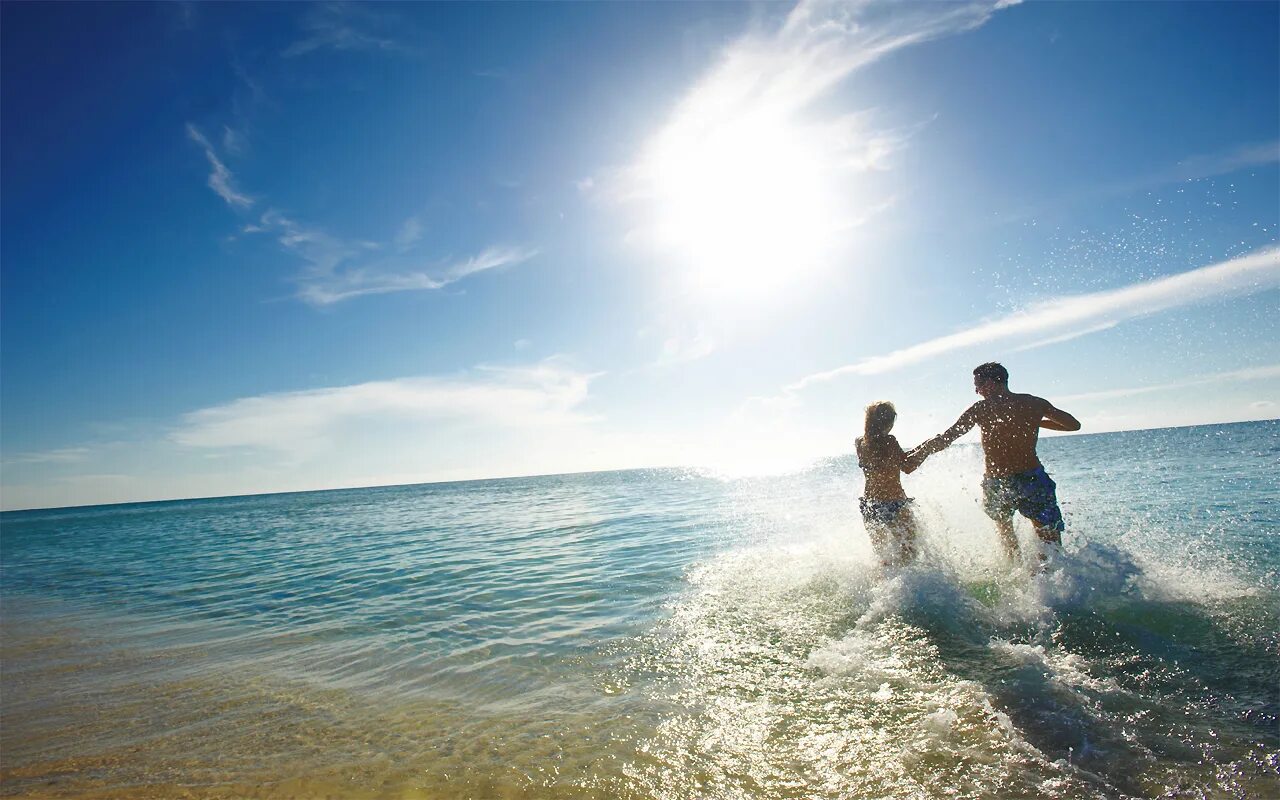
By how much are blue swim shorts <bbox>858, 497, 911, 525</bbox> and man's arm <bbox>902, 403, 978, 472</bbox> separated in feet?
1.58

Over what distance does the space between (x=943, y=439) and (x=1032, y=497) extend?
119 cm

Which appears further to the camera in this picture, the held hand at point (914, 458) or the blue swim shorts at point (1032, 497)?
the held hand at point (914, 458)

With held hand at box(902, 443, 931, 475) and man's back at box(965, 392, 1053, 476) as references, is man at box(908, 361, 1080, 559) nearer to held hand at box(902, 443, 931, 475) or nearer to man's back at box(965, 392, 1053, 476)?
man's back at box(965, 392, 1053, 476)

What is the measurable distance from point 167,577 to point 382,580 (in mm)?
7963

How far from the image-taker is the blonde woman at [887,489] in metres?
7.76

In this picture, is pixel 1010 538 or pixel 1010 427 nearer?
pixel 1010 427

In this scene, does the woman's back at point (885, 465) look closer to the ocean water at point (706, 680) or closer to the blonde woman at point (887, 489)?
the blonde woman at point (887, 489)

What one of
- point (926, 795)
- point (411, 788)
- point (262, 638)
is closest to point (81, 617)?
point (262, 638)

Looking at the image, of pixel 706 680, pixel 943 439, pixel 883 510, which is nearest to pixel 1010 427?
pixel 943 439

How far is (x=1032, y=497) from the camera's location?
694 cm

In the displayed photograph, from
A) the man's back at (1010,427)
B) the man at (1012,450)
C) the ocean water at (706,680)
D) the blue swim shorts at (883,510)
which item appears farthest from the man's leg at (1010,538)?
the blue swim shorts at (883,510)

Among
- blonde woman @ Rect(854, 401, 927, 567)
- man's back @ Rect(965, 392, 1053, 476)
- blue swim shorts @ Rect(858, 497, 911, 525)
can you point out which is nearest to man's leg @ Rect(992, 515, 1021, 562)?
man's back @ Rect(965, 392, 1053, 476)

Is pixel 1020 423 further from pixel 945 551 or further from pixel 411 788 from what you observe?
pixel 411 788

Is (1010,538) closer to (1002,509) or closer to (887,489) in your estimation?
(1002,509)
